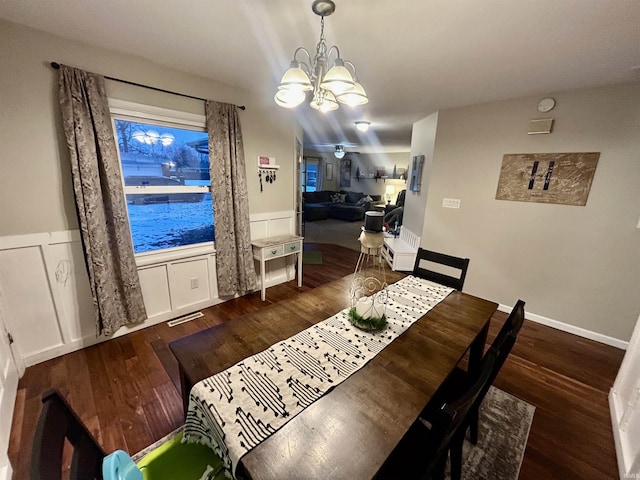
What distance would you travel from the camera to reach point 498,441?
154 cm

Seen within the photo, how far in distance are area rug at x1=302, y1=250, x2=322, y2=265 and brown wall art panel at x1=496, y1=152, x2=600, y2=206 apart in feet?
9.05

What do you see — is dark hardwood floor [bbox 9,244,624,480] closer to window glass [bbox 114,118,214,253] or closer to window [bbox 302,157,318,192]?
window glass [bbox 114,118,214,253]

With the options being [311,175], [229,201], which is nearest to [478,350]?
[229,201]

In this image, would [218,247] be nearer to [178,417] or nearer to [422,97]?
[178,417]

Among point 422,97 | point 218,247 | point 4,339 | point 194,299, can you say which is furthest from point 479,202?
point 4,339

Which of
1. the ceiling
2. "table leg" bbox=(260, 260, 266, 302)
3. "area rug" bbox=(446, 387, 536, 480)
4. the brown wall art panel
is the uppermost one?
the ceiling

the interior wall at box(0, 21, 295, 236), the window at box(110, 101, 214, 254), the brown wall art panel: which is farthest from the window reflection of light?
the brown wall art panel

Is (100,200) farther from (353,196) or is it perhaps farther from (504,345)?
(353,196)

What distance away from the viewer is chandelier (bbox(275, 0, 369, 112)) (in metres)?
1.14

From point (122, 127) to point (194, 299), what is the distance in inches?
68.6

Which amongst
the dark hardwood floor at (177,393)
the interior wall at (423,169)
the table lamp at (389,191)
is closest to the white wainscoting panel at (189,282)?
the dark hardwood floor at (177,393)

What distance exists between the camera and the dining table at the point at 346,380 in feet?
2.43

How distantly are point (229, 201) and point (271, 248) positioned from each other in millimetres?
729

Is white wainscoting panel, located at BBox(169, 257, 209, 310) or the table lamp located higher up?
the table lamp
